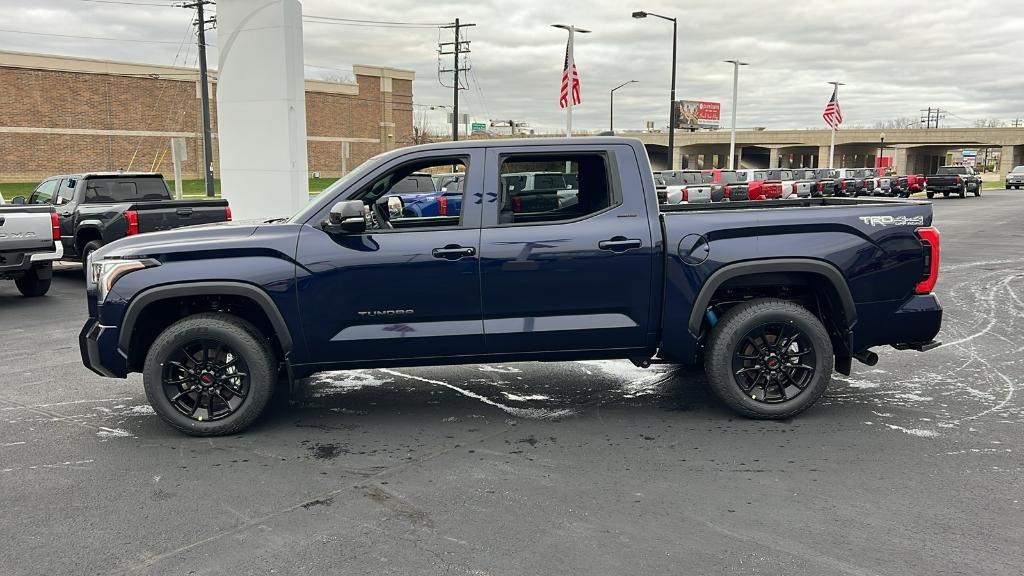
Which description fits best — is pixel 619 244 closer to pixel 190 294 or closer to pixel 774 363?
pixel 774 363

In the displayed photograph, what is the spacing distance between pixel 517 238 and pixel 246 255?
1.76 metres

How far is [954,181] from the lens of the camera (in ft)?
A: 144

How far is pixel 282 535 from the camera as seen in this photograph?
3865 mm

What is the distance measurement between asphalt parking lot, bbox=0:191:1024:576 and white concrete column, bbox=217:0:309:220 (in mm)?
12732

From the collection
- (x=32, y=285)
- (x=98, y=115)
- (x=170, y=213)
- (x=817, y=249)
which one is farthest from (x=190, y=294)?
(x=98, y=115)

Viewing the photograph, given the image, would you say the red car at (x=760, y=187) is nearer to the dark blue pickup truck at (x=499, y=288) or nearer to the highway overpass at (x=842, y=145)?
the dark blue pickup truck at (x=499, y=288)

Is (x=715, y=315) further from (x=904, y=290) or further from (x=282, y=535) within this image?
(x=282, y=535)

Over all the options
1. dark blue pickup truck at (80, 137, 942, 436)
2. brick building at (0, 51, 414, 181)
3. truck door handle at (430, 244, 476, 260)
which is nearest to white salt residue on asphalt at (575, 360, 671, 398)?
dark blue pickup truck at (80, 137, 942, 436)

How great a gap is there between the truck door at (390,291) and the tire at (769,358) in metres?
1.66

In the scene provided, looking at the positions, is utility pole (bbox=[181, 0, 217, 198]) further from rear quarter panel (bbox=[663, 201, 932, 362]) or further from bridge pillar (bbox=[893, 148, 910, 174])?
bridge pillar (bbox=[893, 148, 910, 174])

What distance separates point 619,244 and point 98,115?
5963 centimetres

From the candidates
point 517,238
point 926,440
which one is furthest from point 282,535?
point 926,440

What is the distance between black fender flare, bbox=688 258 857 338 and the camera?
534cm

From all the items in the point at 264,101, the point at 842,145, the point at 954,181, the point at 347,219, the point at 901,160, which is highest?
the point at 842,145
